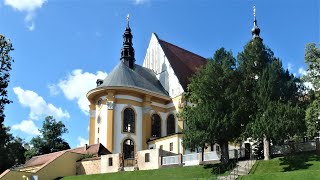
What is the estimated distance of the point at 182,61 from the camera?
57500 millimetres

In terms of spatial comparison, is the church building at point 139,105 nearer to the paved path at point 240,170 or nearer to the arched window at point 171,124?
the arched window at point 171,124

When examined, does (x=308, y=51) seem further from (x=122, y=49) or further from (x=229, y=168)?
(x=122, y=49)

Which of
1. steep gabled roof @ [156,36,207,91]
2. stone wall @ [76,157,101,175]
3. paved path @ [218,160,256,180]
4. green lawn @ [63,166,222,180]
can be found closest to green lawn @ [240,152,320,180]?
paved path @ [218,160,256,180]

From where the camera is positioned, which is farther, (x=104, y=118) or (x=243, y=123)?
(x=104, y=118)

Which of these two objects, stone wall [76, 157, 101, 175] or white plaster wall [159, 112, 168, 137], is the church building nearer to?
white plaster wall [159, 112, 168, 137]

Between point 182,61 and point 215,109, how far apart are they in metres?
24.2

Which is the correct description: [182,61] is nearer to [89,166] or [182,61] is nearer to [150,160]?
[89,166]

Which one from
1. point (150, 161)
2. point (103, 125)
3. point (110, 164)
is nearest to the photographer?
point (150, 161)

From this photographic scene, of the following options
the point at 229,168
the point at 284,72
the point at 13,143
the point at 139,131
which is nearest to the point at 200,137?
the point at 229,168

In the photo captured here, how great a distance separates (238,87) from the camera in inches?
1351

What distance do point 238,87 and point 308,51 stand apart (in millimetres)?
5741

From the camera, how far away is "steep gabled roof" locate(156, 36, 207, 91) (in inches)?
2142

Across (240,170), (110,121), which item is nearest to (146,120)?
(110,121)

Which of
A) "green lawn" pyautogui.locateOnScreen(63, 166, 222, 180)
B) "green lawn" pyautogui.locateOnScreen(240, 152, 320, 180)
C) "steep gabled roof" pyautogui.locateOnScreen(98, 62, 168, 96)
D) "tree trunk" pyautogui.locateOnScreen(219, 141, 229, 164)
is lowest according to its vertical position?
"green lawn" pyautogui.locateOnScreen(63, 166, 222, 180)
